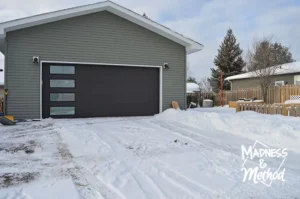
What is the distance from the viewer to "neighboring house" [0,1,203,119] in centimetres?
890

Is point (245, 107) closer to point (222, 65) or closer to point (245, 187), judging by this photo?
point (245, 187)

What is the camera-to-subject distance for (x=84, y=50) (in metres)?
9.64

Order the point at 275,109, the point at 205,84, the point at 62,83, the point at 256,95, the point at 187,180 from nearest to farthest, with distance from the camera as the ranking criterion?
the point at 187,180
the point at 275,109
the point at 62,83
the point at 256,95
the point at 205,84

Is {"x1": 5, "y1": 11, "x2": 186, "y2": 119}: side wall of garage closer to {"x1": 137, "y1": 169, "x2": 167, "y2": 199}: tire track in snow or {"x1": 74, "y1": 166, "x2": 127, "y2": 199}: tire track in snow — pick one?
{"x1": 74, "y1": 166, "x2": 127, "y2": 199}: tire track in snow

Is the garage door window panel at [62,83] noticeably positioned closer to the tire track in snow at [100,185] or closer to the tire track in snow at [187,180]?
the tire track in snow at [100,185]

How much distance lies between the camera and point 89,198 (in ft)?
8.66

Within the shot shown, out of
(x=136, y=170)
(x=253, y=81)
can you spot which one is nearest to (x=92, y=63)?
(x=136, y=170)

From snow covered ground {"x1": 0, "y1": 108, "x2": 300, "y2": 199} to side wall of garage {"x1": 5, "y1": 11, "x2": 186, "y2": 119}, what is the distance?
8.83ft

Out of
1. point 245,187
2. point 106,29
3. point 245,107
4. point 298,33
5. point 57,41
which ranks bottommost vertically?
point 245,187

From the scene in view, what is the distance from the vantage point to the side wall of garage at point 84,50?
886cm

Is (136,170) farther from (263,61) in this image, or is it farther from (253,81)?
(253,81)

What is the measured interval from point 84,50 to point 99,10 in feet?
5.46

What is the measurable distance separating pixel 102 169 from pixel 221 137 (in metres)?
3.25

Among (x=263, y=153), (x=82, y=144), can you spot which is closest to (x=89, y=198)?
(x=82, y=144)
